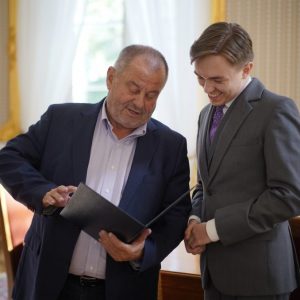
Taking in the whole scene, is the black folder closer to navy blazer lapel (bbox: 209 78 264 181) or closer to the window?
navy blazer lapel (bbox: 209 78 264 181)

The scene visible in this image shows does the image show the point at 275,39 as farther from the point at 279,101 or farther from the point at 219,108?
the point at 279,101

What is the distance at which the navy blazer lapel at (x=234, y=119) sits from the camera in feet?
3.95

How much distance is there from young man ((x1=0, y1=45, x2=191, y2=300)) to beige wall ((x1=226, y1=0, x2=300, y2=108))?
5.25 feet

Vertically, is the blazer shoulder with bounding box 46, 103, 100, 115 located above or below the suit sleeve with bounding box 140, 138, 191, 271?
above

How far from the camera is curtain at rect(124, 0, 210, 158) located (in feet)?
10.1

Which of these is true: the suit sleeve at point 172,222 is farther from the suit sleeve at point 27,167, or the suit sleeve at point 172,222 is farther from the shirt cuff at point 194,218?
the suit sleeve at point 27,167

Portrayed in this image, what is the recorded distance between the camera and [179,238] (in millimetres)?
1346

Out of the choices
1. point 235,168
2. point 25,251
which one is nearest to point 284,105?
point 235,168

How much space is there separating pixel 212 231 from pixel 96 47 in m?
2.71

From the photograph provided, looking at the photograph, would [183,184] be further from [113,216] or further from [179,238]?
[113,216]

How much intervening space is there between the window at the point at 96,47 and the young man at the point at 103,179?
212 cm

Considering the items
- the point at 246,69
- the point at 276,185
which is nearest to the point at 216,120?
the point at 246,69

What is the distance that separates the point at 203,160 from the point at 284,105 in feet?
1.02

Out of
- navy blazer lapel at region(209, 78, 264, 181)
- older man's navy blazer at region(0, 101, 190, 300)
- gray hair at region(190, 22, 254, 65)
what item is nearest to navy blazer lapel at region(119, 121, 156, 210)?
older man's navy blazer at region(0, 101, 190, 300)
